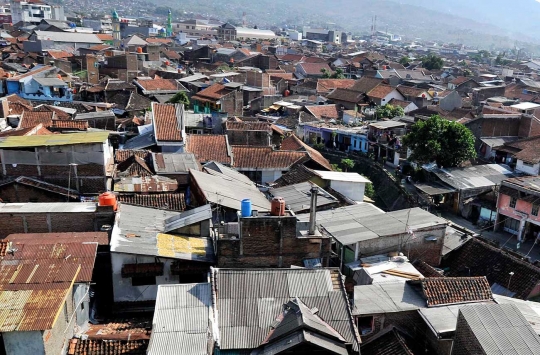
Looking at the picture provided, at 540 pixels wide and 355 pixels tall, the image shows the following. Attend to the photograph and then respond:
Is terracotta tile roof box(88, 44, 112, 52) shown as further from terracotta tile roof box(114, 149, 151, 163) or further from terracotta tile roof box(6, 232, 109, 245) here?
terracotta tile roof box(6, 232, 109, 245)

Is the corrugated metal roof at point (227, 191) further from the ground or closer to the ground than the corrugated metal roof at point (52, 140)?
closer to the ground

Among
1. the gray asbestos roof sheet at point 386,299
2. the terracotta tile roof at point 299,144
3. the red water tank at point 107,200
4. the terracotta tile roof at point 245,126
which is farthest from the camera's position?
the terracotta tile roof at point 245,126

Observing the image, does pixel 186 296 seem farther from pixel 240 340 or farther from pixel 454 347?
pixel 454 347

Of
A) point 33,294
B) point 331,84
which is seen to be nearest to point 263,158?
point 33,294

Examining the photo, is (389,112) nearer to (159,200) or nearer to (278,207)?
(159,200)

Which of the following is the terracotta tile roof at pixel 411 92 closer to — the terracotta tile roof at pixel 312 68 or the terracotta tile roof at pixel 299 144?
the terracotta tile roof at pixel 312 68

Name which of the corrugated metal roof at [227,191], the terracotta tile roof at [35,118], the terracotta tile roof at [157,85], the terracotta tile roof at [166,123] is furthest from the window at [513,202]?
the terracotta tile roof at [157,85]

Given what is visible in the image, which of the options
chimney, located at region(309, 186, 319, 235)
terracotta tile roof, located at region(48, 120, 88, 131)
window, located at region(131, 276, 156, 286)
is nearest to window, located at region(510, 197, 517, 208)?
chimney, located at region(309, 186, 319, 235)
